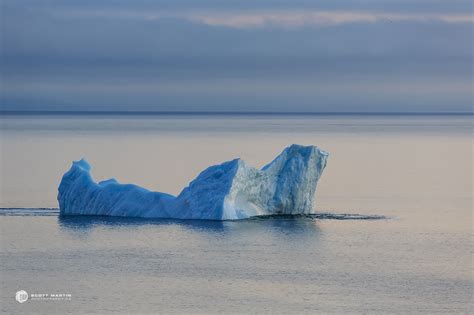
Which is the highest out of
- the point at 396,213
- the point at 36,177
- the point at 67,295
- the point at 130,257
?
the point at 36,177

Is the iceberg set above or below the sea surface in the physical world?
above

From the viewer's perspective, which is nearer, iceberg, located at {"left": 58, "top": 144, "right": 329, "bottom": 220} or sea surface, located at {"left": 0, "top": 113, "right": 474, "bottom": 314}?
sea surface, located at {"left": 0, "top": 113, "right": 474, "bottom": 314}

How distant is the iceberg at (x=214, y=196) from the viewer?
118 ft

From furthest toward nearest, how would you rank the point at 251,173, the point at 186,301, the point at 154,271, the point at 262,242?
the point at 251,173
the point at 262,242
the point at 154,271
the point at 186,301

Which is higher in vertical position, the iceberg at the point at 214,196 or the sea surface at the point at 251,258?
the iceberg at the point at 214,196

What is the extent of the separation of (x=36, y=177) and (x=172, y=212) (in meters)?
19.8

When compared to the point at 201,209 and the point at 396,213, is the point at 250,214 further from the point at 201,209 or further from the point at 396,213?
the point at 396,213

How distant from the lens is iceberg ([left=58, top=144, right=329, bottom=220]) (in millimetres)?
35969

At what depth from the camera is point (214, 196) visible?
35.5m

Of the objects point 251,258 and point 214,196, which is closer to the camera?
point 251,258

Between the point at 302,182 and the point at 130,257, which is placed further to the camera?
the point at 302,182

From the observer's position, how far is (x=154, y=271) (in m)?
29.0

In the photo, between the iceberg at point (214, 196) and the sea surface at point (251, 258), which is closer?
the sea surface at point (251, 258)

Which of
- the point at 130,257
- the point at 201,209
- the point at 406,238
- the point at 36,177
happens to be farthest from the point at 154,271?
the point at 36,177
